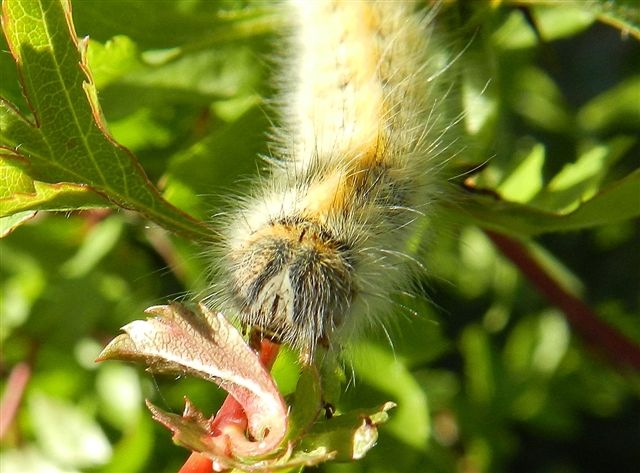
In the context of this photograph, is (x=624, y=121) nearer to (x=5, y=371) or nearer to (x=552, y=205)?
(x=552, y=205)

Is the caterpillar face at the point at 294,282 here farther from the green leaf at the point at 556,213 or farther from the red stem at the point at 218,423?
the green leaf at the point at 556,213

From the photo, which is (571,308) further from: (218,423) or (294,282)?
(218,423)

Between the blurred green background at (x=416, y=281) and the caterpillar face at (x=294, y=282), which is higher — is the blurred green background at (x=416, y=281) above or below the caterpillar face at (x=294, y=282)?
below

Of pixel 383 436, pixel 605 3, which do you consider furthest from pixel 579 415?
pixel 605 3

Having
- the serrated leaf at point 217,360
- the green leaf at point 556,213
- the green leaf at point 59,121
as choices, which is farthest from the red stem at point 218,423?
the green leaf at point 556,213

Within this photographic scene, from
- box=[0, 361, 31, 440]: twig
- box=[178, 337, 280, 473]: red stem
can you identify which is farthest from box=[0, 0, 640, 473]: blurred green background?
box=[178, 337, 280, 473]: red stem

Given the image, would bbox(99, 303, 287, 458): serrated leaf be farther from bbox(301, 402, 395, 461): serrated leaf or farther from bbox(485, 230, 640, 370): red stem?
bbox(485, 230, 640, 370): red stem

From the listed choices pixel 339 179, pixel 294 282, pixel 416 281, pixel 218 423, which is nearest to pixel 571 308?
pixel 416 281

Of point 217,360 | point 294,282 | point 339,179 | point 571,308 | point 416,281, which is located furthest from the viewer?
point 571,308
